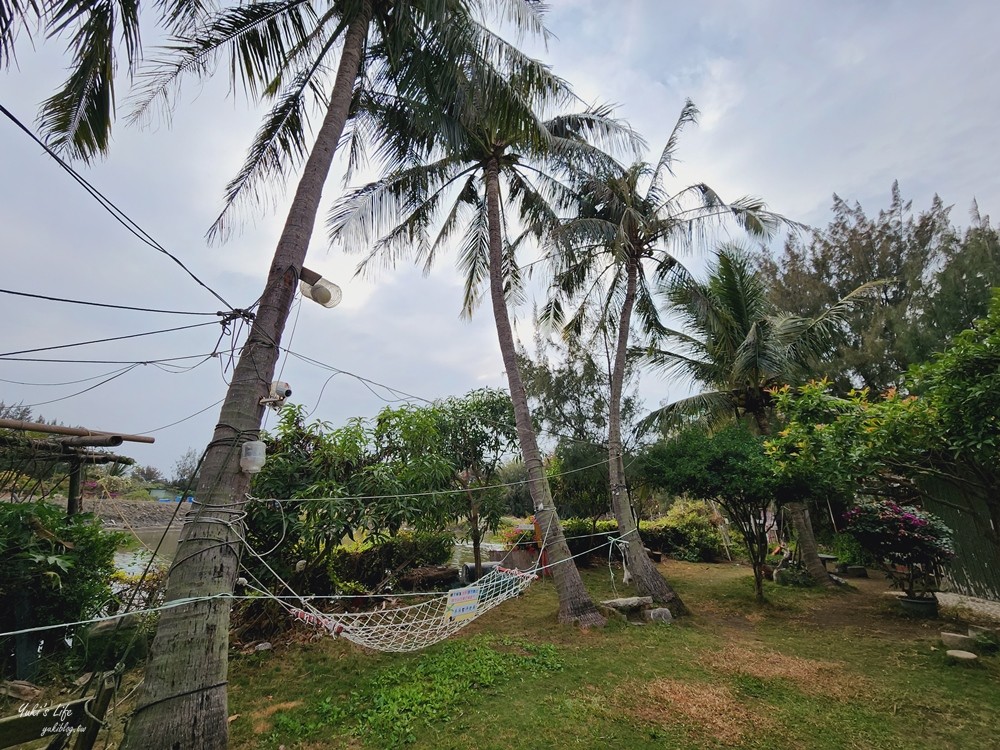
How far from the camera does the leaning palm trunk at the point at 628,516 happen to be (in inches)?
215

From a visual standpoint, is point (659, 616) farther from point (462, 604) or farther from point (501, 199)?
point (501, 199)

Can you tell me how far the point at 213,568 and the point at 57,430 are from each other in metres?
2.72

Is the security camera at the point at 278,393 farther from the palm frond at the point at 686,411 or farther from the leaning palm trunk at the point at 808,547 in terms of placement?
the leaning palm trunk at the point at 808,547

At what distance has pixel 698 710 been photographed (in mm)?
2908

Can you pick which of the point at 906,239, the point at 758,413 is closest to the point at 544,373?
the point at 758,413

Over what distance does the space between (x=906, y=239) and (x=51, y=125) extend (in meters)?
15.1

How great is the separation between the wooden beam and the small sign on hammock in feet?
10.5

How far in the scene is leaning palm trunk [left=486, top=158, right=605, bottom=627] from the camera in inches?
188

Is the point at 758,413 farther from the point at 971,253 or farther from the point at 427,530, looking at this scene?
the point at 427,530

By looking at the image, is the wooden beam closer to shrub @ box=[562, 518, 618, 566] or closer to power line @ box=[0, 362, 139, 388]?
power line @ box=[0, 362, 139, 388]

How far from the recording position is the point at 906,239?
10.6m

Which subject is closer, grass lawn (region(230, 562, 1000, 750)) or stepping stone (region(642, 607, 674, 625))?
grass lawn (region(230, 562, 1000, 750))

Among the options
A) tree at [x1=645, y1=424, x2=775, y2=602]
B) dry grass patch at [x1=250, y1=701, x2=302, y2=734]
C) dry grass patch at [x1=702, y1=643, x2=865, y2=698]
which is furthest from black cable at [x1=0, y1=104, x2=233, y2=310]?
tree at [x1=645, y1=424, x2=775, y2=602]

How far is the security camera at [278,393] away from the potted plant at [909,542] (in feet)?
22.7
